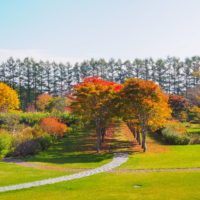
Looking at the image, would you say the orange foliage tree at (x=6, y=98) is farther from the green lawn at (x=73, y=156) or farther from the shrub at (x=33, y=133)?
the green lawn at (x=73, y=156)

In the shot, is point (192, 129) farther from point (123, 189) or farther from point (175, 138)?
point (123, 189)

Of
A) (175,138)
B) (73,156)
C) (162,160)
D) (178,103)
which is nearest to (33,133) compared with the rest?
(73,156)

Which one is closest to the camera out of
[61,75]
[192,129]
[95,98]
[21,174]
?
[21,174]

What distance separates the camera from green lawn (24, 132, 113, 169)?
19.0 meters

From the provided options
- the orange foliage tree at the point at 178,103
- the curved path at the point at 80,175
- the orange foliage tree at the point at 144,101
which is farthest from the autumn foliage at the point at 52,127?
the orange foliage tree at the point at 178,103

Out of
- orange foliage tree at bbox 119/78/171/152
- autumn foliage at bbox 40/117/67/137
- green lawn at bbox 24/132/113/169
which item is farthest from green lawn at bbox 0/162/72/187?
autumn foliage at bbox 40/117/67/137

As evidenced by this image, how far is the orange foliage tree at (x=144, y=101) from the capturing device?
21.0 metres

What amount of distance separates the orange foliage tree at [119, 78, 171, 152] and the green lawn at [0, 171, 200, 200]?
8131 millimetres

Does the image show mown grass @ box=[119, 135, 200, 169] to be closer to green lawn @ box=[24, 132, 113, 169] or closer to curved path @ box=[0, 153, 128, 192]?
curved path @ box=[0, 153, 128, 192]

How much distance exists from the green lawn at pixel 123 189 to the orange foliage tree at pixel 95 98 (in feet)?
30.2

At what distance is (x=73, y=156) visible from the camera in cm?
2191

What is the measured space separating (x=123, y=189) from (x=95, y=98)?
12.3 metres

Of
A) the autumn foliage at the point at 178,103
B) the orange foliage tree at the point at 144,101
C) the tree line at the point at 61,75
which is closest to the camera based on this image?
the orange foliage tree at the point at 144,101

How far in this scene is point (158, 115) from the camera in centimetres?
2200
